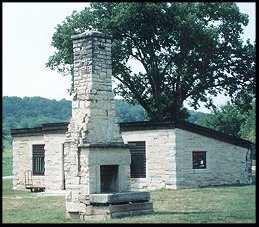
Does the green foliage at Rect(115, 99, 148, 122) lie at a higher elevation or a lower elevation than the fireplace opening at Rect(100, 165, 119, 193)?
higher

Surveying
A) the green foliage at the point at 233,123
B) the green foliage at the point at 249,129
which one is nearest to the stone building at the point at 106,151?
the green foliage at the point at 249,129

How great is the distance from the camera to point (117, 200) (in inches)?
639

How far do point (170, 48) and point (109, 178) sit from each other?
721 inches

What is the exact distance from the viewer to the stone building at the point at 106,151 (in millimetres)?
16734

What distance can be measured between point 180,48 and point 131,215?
1962 centimetres

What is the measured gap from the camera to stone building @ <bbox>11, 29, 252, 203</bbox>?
54.9ft

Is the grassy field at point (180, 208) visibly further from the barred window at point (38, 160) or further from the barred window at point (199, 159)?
the barred window at point (38, 160)

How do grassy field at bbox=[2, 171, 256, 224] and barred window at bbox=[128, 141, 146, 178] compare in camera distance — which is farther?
barred window at bbox=[128, 141, 146, 178]

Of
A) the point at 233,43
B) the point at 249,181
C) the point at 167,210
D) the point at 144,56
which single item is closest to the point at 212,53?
the point at 233,43

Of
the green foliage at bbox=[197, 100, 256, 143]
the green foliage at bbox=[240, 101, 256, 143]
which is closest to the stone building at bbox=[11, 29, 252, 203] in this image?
the green foliage at bbox=[240, 101, 256, 143]

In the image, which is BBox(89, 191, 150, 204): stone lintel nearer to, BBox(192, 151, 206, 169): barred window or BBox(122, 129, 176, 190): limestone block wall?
BBox(122, 129, 176, 190): limestone block wall

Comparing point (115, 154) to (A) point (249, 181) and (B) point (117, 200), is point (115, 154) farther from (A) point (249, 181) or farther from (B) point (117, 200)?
(A) point (249, 181)

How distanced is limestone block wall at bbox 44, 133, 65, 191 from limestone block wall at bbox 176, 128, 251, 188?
6491mm

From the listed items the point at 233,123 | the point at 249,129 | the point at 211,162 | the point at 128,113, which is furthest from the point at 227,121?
the point at 128,113
